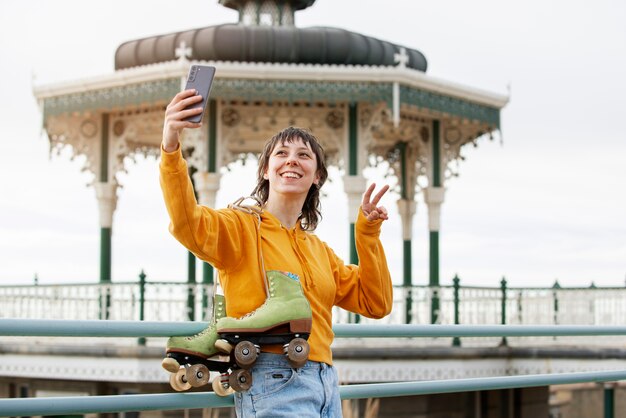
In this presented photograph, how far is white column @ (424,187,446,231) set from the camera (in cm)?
1600

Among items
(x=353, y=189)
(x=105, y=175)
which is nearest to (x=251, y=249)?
(x=353, y=189)

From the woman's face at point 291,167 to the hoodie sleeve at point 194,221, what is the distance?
0.63 ft

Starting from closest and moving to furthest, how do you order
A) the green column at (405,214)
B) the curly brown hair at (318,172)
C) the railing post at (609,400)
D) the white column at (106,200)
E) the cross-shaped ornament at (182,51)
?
the curly brown hair at (318,172) < the railing post at (609,400) < the cross-shaped ornament at (182,51) < the white column at (106,200) < the green column at (405,214)

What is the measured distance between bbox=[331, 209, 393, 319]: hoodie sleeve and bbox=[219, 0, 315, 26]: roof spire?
40.8 ft

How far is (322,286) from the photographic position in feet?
10.7

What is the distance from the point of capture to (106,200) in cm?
1625

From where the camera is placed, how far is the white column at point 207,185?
46.4 feet

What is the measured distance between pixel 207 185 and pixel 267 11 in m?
2.95

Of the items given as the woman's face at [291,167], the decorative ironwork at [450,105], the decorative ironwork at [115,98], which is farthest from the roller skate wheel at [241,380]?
the decorative ironwork at [450,105]

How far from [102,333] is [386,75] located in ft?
36.3

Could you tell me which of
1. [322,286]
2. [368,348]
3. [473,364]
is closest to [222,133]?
[368,348]

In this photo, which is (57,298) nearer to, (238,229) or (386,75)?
(386,75)

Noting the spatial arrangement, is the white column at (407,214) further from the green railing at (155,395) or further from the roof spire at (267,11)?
the green railing at (155,395)

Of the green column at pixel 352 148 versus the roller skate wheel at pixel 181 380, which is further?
the green column at pixel 352 148
